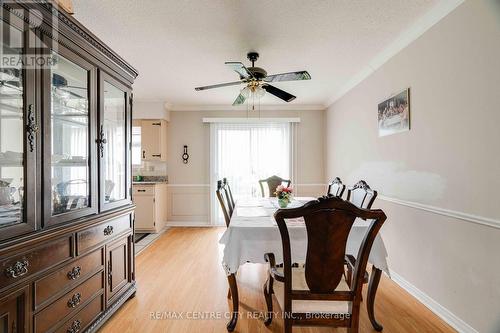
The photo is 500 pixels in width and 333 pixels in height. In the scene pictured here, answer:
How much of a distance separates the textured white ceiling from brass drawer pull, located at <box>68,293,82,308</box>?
7.08ft

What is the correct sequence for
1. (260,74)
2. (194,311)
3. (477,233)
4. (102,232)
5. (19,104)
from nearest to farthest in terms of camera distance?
(19,104) → (477,233) → (102,232) → (194,311) → (260,74)

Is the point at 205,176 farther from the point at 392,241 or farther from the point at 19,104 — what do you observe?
the point at 19,104

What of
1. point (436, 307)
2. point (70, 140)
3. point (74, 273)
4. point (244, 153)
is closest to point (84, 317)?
point (74, 273)

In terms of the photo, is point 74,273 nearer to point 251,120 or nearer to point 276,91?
point 276,91

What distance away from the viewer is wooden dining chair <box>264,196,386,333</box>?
1.34 metres

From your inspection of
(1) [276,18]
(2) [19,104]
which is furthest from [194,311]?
(1) [276,18]

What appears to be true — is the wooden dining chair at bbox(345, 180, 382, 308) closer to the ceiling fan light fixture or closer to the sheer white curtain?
the ceiling fan light fixture

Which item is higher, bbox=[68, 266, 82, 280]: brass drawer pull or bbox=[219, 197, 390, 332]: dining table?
bbox=[219, 197, 390, 332]: dining table

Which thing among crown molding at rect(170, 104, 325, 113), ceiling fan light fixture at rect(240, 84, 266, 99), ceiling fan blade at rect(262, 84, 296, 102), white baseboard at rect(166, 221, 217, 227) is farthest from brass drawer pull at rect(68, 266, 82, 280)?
crown molding at rect(170, 104, 325, 113)

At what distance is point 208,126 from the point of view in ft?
18.0

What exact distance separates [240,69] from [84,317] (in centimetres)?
232

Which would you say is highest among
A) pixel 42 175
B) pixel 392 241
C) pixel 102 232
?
pixel 42 175

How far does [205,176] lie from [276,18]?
374cm

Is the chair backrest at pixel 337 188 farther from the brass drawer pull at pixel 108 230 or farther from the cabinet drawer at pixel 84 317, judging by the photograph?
the cabinet drawer at pixel 84 317
